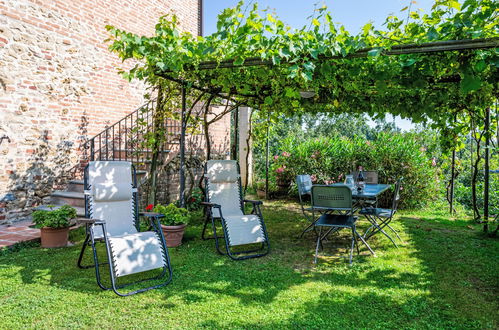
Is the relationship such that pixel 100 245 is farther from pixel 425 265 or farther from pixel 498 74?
pixel 498 74

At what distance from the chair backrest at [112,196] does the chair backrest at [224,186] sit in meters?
1.26

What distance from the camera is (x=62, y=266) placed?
12.1ft

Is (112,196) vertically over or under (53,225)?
over

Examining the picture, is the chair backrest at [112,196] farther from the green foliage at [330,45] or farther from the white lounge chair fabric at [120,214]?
the green foliage at [330,45]

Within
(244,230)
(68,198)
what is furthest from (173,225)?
(68,198)

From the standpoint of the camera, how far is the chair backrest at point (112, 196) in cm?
376

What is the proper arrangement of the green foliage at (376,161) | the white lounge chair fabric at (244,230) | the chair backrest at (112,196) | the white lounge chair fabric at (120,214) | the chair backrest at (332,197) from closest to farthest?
the white lounge chair fabric at (120,214)
the chair backrest at (112,196)
the chair backrest at (332,197)
the white lounge chair fabric at (244,230)
the green foliage at (376,161)

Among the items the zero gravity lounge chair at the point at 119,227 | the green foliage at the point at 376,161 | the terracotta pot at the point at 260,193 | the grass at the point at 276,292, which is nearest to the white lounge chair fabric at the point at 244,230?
the grass at the point at 276,292

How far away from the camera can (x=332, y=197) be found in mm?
4023

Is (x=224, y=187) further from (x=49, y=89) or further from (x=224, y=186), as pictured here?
(x=49, y=89)

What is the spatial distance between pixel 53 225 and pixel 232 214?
2308mm

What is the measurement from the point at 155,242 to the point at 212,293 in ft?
2.59

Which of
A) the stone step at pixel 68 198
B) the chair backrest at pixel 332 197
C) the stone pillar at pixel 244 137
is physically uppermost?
the stone pillar at pixel 244 137

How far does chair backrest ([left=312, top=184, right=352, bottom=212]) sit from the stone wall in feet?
9.69
